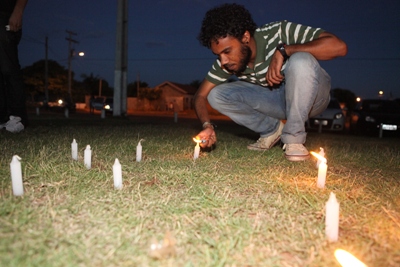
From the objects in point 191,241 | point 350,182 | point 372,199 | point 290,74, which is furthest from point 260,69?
point 191,241

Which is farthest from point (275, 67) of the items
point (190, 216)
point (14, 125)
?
point (14, 125)

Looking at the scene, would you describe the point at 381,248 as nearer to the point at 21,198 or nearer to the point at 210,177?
the point at 210,177

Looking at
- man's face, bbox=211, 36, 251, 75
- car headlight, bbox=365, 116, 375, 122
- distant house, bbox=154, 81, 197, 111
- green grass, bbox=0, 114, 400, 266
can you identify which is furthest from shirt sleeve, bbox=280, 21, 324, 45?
distant house, bbox=154, 81, 197, 111

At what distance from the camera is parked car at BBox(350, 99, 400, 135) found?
12.1 metres

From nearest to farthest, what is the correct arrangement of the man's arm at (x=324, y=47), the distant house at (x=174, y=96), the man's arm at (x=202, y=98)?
1. the man's arm at (x=324, y=47)
2. the man's arm at (x=202, y=98)
3. the distant house at (x=174, y=96)

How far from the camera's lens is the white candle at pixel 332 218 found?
1.44 metres

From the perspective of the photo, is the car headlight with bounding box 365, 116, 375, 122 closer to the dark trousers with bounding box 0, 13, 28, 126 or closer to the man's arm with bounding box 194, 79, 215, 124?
the man's arm with bounding box 194, 79, 215, 124

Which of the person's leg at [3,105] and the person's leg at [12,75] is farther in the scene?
the person's leg at [3,105]

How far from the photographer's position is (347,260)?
126 centimetres

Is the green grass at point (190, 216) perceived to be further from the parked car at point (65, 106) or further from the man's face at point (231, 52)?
the parked car at point (65, 106)

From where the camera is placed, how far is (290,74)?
3.47m

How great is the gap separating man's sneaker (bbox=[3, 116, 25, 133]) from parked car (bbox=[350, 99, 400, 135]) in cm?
1141

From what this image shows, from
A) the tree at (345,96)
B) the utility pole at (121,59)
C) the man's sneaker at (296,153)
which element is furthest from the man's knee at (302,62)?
the tree at (345,96)

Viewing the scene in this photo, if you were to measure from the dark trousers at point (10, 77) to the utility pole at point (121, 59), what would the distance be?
11.5m
